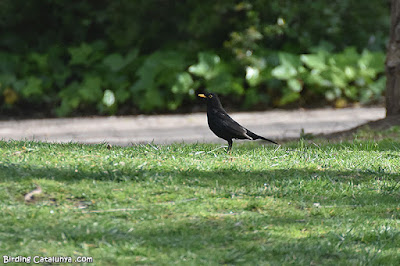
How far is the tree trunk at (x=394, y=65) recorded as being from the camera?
920 cm

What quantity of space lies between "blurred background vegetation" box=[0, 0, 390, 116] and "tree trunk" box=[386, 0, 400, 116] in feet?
12.1

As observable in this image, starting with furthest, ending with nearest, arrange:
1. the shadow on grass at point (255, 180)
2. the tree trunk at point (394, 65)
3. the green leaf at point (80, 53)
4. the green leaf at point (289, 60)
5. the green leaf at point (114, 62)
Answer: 1. the green leaf at point (80, 53)
2. the green leaf at point (114, 62)
3. the green leaf at point (289, 60)
4. the tree trunk at point (394, 65)
5. the shadow on grass at point (255, 180)

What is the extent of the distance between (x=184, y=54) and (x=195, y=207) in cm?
924

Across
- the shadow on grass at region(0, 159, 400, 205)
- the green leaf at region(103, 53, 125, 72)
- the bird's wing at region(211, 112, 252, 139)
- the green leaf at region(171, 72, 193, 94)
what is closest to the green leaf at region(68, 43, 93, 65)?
the green leaf at region(103, 53, 125, 72)

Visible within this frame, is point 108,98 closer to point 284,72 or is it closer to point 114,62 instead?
point 114,62

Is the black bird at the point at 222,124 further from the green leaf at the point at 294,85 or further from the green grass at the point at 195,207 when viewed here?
the green leaf at the point at 294,85

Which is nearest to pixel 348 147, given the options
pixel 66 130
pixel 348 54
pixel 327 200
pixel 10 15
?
pixel 327 200

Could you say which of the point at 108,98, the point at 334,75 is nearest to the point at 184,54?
the point at 108,98

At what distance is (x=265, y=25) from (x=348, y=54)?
182 centimetres

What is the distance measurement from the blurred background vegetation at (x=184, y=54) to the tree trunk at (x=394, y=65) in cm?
368

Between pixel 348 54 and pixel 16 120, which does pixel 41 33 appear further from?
pixel 348 54

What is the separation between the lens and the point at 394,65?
924 centimetres

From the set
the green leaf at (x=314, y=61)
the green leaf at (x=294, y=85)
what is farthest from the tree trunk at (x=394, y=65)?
the green leaf at (x=314, y=61)

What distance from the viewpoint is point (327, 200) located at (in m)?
4.94
